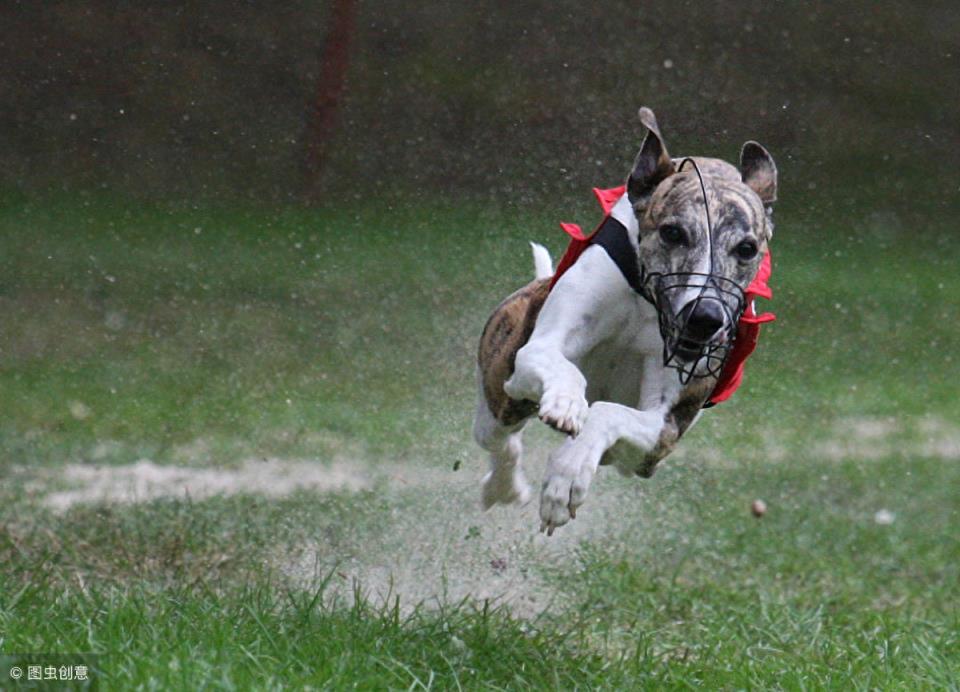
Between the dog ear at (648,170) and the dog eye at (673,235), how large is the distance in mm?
176

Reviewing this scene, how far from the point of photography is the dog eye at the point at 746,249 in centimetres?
325

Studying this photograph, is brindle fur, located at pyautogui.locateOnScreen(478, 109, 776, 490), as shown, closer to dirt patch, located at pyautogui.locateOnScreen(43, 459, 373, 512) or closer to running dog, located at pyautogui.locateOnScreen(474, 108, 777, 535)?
running dog, located at pyautogui.locateOnScreen(474, 108, 777, 535)

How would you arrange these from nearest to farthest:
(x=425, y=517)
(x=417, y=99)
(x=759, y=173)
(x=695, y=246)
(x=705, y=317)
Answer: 1. (x=705, y=317)
2. (x=695, y=246)
3. (x=759, y=173)
4. (x=425, y=517)
5. (x=417, y=99)

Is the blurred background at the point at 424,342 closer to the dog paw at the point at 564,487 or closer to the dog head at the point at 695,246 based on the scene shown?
the dog paw at the point at 564,487

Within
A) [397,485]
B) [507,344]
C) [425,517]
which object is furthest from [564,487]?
[397,485]

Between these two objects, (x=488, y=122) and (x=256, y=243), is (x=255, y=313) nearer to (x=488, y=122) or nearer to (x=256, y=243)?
(x=256, y=243)

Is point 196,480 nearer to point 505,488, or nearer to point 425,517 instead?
point 425,517

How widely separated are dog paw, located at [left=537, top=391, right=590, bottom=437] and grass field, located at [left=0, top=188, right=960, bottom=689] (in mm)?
685

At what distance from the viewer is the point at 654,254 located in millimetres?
3340

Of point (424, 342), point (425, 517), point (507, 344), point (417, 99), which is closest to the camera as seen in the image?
point (507, 344)

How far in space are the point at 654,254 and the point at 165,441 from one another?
11.2ft

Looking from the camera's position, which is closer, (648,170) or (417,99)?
(648,170)

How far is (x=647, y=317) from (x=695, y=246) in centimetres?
36

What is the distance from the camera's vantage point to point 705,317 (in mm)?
3105
